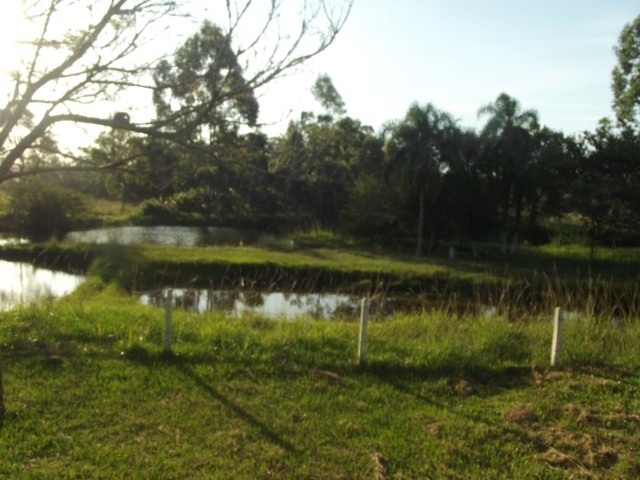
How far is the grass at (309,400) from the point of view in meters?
4.38

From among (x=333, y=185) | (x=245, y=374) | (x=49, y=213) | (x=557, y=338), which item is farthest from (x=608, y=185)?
(x=49, y=213)

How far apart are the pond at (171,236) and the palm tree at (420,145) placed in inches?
357

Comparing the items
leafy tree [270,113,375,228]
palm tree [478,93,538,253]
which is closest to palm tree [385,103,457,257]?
palm tree [478,93,538,253]

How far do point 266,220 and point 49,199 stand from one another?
596 inches

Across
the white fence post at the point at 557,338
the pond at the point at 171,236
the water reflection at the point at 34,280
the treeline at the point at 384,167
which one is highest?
the treeline at the point at 384,167

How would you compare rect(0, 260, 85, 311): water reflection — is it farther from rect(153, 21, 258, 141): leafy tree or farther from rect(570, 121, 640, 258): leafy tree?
rect(570, 121, 640, 258): leafy tree

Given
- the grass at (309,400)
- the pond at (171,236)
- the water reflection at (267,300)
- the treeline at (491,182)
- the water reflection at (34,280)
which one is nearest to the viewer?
the grass at (309,400)

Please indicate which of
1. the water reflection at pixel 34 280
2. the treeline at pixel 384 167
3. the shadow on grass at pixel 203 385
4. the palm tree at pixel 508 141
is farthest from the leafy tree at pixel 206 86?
the palm tree at pixel 508 141

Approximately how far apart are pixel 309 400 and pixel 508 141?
78.6ft

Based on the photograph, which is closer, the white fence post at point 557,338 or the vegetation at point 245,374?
the vegetation at point 245,374

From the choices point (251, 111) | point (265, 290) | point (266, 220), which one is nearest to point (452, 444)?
point (251, 111)

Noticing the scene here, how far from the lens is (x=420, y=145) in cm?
Answer: 2611

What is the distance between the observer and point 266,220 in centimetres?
4366

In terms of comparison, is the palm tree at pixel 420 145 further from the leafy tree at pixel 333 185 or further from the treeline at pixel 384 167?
the leafy tree at pixel 333 185
